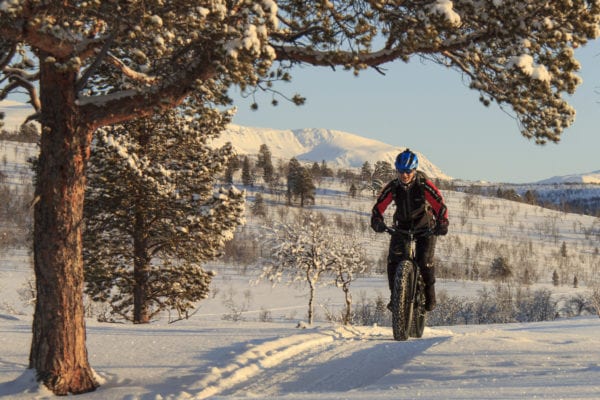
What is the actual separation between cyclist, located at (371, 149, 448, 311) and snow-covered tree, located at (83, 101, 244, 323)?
12.3m

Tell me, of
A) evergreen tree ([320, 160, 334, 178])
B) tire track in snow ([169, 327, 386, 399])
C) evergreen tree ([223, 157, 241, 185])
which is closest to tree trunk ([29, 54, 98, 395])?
tire track in snow ([169, 327, 386, 399])

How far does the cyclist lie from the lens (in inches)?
306

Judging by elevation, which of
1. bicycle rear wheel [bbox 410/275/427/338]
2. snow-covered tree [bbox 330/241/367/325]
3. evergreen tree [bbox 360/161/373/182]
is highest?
evergreen tree [bbox 360/161/373/182]

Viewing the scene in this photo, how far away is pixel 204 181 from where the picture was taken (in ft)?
70.0

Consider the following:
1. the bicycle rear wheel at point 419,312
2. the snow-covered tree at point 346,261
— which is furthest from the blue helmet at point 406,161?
the snow-covered tree at point 346,261

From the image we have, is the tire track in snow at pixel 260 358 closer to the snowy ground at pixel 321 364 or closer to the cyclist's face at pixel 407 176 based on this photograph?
the snowy ground at pixel 321 364

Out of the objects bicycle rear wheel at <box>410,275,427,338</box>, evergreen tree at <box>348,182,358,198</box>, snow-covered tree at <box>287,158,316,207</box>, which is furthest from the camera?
evergreen tree at <box>348,182,358,198</box>

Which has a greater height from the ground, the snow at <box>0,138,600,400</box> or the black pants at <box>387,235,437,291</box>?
the black pants at <box>387,235,437,291</box>

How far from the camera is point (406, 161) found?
7699 millimetres

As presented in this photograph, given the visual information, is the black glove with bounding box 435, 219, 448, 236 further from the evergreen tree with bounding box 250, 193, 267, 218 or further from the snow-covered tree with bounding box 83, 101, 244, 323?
the evergreen tree with bounding box 250, 193, 267, 218

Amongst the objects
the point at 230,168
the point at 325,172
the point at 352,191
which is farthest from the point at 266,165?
the point at 230,168

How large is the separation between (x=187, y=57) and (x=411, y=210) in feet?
11.3

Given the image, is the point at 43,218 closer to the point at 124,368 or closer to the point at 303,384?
the point at 124,368

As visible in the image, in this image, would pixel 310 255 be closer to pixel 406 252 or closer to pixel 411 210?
pixel 406 252
